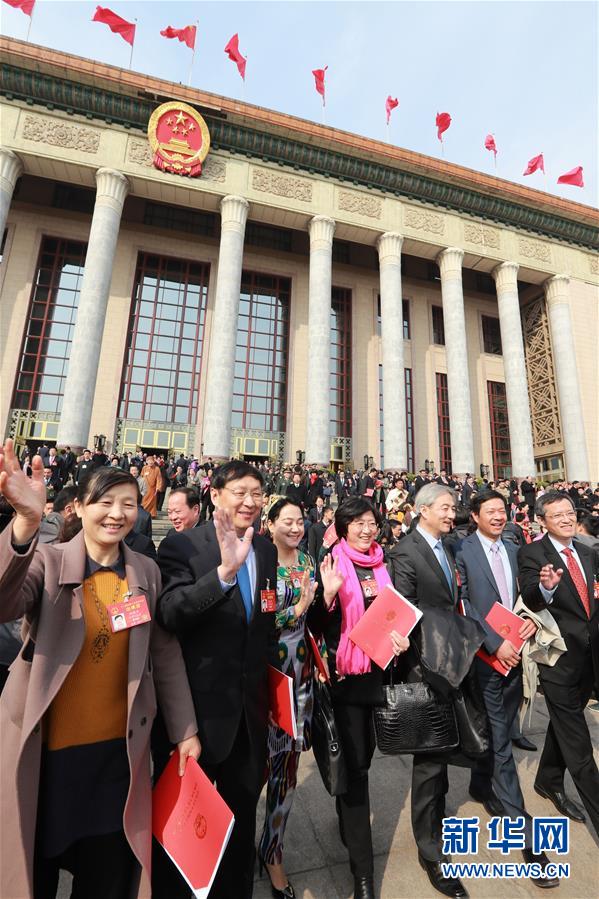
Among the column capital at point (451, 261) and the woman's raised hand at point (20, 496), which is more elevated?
the column capital at point (451, 261)

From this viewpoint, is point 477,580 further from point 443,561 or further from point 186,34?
point 186,34

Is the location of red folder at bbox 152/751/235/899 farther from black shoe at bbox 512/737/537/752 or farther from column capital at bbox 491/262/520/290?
column capital at bbox 491/262/520/290

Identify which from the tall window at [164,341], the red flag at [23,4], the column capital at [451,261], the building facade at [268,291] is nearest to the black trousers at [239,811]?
the building facade at [268,291]

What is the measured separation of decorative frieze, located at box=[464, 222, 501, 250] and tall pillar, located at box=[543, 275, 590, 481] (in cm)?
395

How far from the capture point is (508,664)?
110 inches

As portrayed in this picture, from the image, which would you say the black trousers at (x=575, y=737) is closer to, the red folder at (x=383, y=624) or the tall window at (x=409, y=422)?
the red folder at (x=383, y=624)

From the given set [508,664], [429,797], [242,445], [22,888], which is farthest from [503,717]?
[242,445]

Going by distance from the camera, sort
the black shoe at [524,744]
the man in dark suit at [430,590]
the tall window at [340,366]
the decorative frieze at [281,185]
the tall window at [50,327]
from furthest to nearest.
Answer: the tall window at [340,366]
the tall window at [50,327]
the decorative frieze at [281,185]
the black shoe at [524,744]
the man in dark suit at [430,590]

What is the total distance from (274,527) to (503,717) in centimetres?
200

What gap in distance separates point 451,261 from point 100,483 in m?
23.1

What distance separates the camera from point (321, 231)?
769 inches

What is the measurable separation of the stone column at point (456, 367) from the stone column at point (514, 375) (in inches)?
93.5

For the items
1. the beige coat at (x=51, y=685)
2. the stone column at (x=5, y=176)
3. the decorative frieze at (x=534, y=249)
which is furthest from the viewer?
the decorative frieze at (x=534, y=249)

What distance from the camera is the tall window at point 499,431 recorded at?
954 inches
